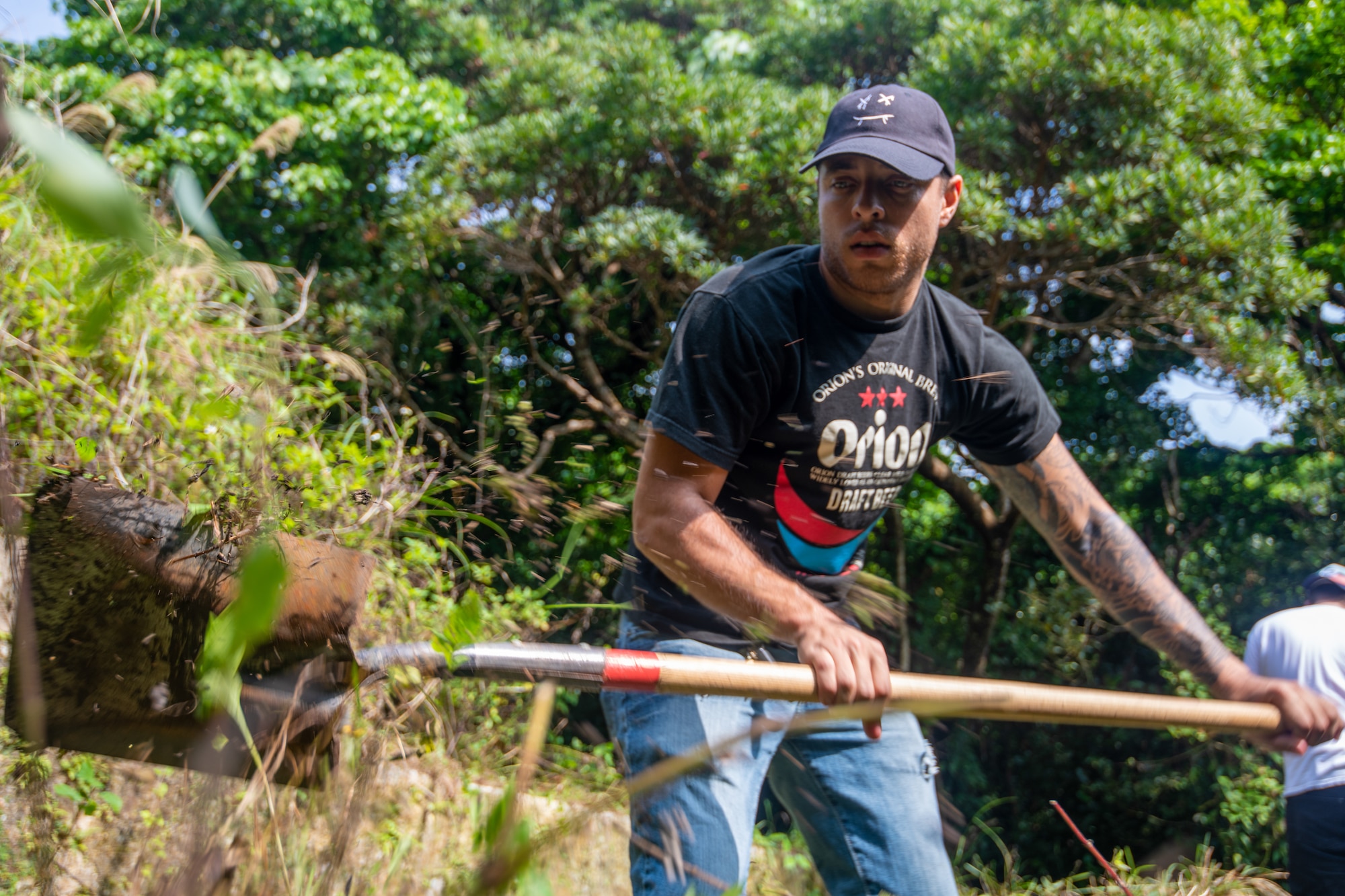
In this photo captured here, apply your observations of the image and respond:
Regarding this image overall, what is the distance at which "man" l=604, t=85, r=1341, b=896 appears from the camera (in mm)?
1688

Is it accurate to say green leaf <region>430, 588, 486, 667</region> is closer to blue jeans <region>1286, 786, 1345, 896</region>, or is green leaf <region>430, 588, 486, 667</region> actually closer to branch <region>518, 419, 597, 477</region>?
branch <region>518, 419, 597, 477</region>

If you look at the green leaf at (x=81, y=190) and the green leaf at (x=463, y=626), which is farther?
the green leaf at (x=463, y=626)

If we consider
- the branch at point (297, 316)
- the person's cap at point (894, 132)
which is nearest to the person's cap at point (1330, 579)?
the person's cap at point (894, 132)

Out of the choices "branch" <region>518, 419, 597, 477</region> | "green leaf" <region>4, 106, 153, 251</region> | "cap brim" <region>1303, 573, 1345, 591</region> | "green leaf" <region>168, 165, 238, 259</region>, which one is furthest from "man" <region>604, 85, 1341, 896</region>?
"cap brim" <region>1303, 573, 1345, 591</region>

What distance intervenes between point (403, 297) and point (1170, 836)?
26.8ft

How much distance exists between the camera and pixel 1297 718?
199 cm

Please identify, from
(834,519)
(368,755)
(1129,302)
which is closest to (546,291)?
(1129,302)

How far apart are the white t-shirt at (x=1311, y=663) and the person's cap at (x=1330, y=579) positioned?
127 millimetres

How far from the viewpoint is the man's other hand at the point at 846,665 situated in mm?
1498

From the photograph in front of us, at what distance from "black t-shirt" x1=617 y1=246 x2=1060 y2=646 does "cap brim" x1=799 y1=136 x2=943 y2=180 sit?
9.8 inches

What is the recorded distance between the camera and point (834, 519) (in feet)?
6.86

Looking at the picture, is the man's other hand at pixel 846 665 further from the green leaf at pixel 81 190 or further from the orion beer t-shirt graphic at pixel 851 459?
the green leaf at pixel 81 190

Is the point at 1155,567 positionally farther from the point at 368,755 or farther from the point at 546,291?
the point at 546,291

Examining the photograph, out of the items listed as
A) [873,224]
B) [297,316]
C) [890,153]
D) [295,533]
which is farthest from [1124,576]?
[297,316]
